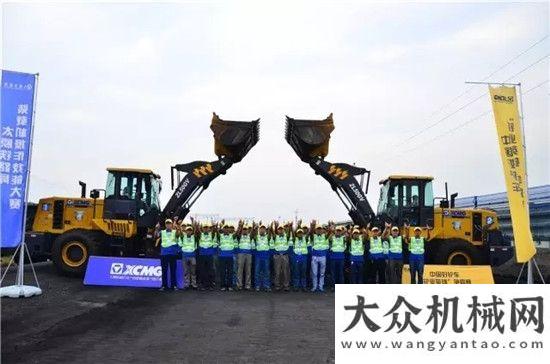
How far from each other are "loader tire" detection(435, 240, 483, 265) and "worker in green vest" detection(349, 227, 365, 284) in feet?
8.26

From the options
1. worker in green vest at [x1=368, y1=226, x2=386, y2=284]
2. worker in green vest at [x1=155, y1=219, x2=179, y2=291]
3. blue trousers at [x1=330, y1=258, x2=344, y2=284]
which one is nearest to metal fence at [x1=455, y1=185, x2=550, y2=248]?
worker in green vest at [x1=368, y1=226, x2=386, y2=284]

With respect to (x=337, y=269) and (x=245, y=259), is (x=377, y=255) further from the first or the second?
(x=245, y=259)

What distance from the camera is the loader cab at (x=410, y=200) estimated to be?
15609 millimetres

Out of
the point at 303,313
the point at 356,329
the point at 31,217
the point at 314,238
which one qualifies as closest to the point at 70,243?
the point at 31,217

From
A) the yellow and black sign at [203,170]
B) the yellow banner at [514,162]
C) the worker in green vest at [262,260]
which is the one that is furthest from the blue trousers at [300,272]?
the yellow banner at [514,162]

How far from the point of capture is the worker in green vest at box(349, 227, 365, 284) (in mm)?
13695

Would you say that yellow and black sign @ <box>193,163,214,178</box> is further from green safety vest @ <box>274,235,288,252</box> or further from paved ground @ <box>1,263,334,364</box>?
paved ground @ <box>1,263,334,364</box>

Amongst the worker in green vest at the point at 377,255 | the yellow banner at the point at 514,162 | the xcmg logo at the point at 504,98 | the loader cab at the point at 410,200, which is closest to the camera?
the yellow banner at the point at 514,162

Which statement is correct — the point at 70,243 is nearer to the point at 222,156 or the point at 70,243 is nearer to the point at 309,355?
the point at 222,156

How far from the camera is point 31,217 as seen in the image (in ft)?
54.5

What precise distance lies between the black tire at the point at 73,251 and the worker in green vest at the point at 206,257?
3.26m

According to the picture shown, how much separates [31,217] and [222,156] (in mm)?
5958

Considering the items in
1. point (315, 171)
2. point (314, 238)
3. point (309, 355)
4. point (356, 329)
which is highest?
point (315, 171)

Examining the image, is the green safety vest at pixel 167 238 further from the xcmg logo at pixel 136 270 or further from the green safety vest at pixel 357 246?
the green safety vest at pixel 357 246
